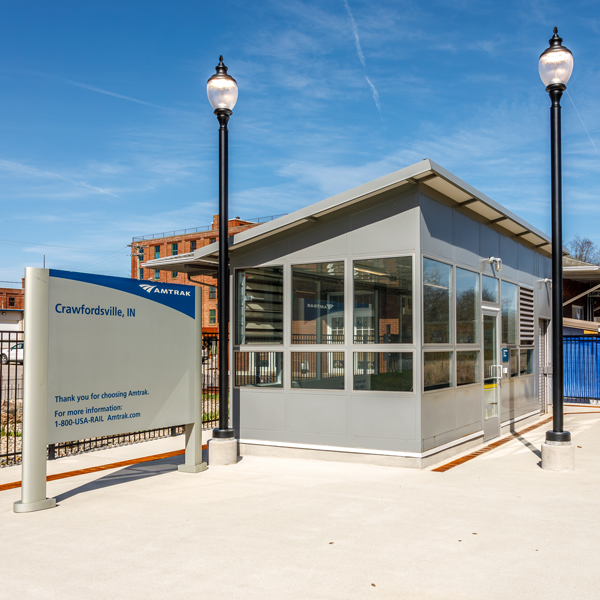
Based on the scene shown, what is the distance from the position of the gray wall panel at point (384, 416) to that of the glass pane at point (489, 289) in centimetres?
321

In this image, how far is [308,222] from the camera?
9.08 meters

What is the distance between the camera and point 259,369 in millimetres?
9477

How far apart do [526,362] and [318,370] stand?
20.7ft

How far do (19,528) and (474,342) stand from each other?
7.24 meters

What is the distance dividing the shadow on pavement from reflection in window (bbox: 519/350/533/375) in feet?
23.1

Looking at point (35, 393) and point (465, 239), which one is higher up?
point (465, 239)

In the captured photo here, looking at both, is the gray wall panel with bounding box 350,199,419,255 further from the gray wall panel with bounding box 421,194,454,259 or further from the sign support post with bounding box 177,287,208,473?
the sign support post with bounding box 177,287,208,473

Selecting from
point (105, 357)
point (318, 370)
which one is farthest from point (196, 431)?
point (318, 370)

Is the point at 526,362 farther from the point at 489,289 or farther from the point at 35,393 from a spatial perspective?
the point at 35,393

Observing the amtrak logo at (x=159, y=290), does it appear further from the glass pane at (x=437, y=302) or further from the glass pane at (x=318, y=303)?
the glass pane at (x=437, y=302)

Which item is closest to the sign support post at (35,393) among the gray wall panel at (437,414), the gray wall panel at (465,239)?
the gray wall panel at (437,414)

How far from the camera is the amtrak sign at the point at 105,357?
20.5ft

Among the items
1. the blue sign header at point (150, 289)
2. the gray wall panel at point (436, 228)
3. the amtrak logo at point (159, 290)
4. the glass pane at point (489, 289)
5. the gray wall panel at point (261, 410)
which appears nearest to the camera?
the blue sign header at point (150, 289)

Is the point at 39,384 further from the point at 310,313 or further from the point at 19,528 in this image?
the point at 310,313
